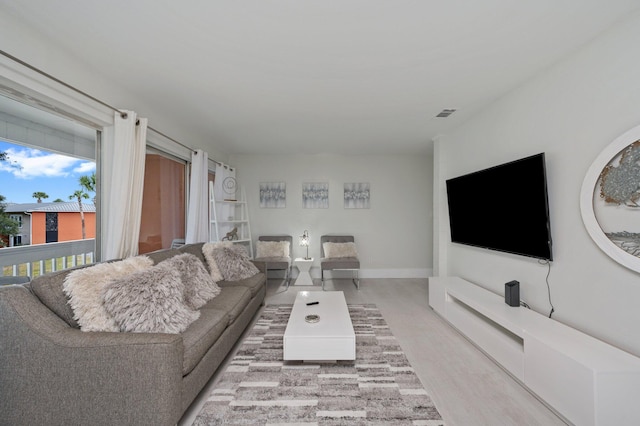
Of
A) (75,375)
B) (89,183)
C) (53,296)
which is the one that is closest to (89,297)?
(53,296)

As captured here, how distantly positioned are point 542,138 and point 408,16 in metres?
1.66

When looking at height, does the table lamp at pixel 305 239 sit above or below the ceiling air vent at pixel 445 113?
below

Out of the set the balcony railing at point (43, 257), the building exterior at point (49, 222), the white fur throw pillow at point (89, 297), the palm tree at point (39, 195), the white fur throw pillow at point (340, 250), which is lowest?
the white fur throw pillow at point (340, 250)

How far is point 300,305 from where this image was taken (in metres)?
2.86

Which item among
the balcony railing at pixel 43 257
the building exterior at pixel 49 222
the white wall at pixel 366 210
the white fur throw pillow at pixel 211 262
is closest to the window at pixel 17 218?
the building exterior at pixel 49 222

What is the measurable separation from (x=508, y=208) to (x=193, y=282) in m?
3.04

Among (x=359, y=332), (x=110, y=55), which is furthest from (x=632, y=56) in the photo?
(x=110, y=55)

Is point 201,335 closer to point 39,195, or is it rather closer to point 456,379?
point 39,195

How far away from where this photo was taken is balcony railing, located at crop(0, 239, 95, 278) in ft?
5.97

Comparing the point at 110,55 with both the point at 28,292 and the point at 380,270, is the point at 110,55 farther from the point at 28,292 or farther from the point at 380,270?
the point at 380,270

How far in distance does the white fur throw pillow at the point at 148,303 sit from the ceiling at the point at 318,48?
1.64 metres

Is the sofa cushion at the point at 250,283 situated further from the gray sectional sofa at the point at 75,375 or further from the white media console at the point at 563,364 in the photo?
the white media console at the point at 563,364

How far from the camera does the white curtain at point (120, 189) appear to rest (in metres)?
2.40

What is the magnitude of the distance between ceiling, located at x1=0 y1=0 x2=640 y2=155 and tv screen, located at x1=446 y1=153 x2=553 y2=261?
82cm
